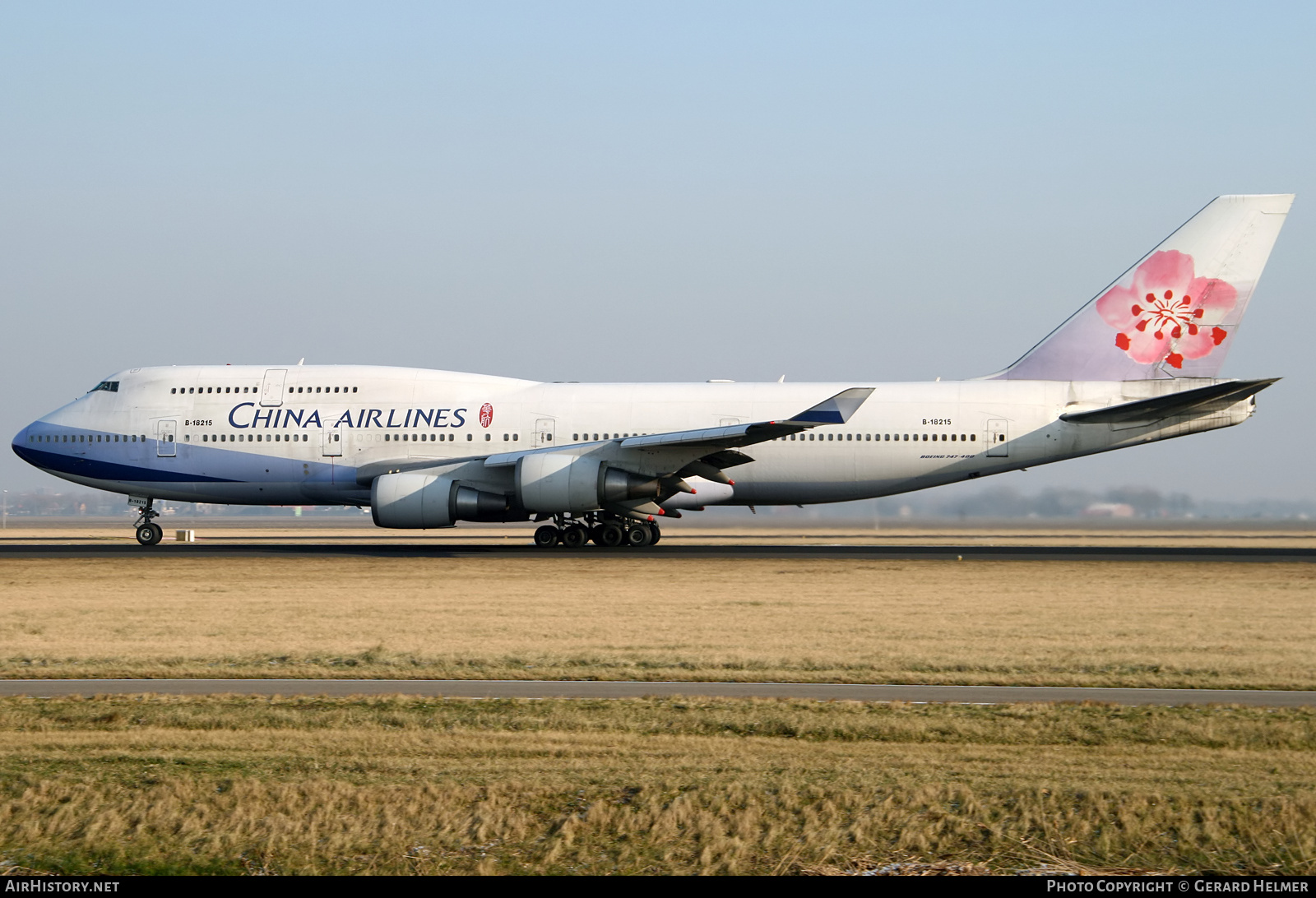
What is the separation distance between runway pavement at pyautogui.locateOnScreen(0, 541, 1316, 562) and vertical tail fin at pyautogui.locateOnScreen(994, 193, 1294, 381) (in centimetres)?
515

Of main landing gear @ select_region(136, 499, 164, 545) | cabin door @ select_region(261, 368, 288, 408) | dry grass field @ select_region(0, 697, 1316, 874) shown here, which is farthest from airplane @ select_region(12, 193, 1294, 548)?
dry grass field @ select_region(0, 697, 1316, 874)

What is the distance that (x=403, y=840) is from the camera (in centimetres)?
782

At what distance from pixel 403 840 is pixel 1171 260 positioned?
3166 cm

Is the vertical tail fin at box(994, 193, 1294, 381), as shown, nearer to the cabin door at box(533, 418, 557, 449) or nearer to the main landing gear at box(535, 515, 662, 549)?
the main landing gear at box(535, 515, 662, 549)

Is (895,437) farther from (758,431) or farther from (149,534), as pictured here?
(149,534)

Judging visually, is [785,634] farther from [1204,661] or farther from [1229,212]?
[1229,212]

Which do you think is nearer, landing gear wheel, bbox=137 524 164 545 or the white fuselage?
the white fuselage

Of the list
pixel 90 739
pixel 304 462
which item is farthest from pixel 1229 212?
pixel 90 739

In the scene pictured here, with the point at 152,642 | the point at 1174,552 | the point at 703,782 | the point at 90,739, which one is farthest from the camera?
the point at 1174,552

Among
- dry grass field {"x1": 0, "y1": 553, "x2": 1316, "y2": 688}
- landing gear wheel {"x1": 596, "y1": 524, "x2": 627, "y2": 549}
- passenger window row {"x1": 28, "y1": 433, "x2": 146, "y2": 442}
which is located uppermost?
passenger window row {"x1": 28, "y1": 433, "x2": 146, "y2": 442}

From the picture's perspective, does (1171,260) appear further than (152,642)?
Yes

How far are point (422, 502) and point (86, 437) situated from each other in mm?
11595

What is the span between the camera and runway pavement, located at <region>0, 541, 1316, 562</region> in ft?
101
